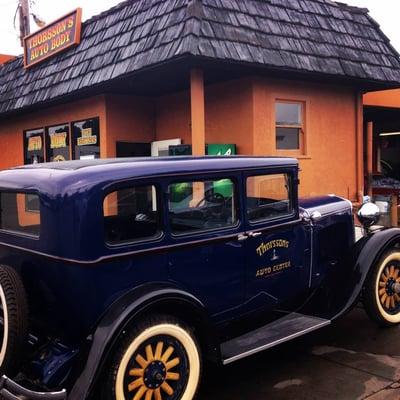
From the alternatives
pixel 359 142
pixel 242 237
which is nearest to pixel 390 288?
pixel 242 237

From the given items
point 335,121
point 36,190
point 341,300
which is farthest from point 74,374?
point 335,121

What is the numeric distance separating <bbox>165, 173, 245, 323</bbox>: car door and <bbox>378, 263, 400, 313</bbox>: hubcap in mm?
1705

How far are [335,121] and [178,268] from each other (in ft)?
21.6

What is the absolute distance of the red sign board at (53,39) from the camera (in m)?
9.20

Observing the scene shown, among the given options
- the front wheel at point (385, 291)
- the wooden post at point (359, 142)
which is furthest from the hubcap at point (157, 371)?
the wooden post at point (359, 142)

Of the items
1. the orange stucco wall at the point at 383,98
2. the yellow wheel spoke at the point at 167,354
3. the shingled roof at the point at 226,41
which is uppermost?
the shingled roof at the point at 226,41

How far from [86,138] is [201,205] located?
648 cm

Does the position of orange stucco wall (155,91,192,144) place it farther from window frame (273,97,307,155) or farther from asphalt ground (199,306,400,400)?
asphalt ground (199,306,400,400)

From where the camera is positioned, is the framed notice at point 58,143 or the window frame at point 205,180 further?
the framed notice at point 58,143

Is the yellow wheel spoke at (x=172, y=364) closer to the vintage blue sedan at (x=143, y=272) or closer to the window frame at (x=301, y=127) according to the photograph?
the vintage blue sedan at (x=143, y=272)

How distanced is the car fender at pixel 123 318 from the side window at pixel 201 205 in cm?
46

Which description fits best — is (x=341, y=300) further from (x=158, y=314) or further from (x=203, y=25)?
(x=203, y=25)

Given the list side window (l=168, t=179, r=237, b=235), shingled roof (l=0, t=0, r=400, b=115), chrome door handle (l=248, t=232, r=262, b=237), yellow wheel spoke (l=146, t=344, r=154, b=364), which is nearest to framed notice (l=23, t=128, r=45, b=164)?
shingled roof (l=0, t=0, r=400, b=115)

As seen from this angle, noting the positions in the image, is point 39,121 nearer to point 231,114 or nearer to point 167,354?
point 231,114
